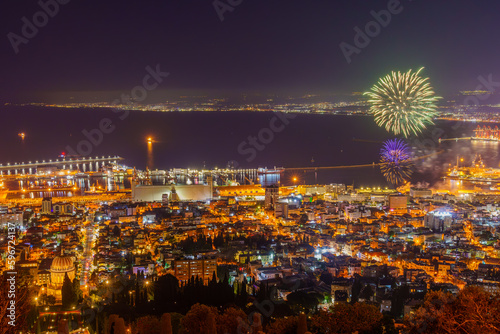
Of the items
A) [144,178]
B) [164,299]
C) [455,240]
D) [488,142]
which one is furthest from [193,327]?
[488,142]

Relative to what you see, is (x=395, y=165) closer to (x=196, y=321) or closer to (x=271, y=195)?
(x=271, y=195)

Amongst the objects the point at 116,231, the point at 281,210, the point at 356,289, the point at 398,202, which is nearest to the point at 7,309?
the point at 356,289

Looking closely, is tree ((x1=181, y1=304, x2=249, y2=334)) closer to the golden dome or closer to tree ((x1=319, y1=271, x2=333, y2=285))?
tree ((x1=319, y1=271, x2=333, y2=285))

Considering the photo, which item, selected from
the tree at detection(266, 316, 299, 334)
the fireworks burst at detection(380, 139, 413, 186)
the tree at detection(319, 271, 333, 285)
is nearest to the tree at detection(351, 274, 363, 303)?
the tree at detection(319, 271, 333, 285)

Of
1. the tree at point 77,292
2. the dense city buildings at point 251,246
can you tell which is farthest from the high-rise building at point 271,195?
the tree at point 77,292

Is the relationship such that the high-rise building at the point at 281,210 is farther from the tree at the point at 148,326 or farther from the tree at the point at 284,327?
the tree at the point at 284,327
